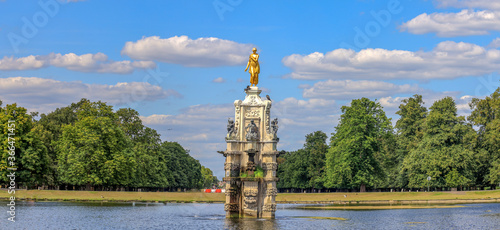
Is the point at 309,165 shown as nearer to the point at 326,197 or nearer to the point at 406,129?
the point at 406,129

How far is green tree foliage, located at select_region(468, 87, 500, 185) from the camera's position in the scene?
105 m

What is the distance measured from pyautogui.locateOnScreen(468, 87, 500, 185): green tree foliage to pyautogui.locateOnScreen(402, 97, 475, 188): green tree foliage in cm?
218

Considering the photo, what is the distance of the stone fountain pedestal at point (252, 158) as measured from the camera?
6066cm

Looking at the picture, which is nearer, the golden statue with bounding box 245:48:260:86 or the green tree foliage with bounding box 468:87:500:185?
the golden statue with bounding box 245:48:260:86

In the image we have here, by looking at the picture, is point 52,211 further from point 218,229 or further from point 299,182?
point 299,182

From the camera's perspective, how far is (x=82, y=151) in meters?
102

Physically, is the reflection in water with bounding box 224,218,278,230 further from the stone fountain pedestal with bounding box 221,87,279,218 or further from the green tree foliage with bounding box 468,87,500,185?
the green tree foliage with bounding box 468,87,500,185

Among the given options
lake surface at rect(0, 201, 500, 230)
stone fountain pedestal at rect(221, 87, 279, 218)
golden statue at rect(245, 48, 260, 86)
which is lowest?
lake surface at rect(0, 201, 500, 230)

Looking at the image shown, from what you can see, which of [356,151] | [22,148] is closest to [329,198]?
[356,151]

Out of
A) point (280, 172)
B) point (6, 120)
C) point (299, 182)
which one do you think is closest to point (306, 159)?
point (299, 182)

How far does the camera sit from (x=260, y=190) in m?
61.4

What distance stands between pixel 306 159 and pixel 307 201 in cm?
3621

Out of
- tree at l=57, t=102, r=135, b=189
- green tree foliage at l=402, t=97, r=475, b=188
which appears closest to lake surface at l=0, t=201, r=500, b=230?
tree at l=57, t=102, r=135, b=189

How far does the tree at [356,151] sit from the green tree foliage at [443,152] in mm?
6020
